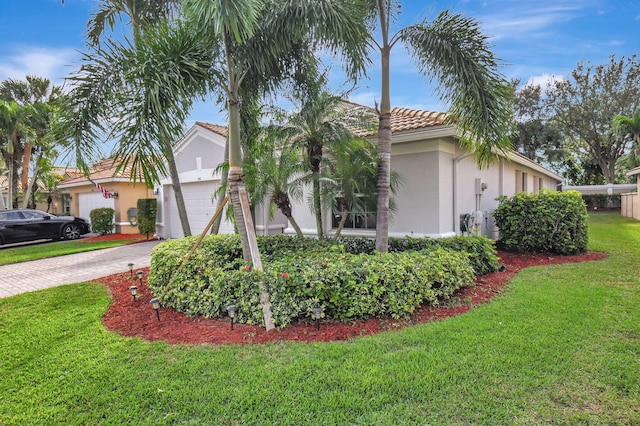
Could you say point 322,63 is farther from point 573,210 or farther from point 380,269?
point 573,210

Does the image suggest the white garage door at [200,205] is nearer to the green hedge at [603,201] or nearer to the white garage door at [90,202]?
the white garage door at [90,202]

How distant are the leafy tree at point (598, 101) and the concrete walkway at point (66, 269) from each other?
35452mm

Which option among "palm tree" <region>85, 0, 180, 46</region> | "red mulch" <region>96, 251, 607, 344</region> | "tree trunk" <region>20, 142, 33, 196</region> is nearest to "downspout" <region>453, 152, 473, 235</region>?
"red mulch" <region>96, 251, 607, 344</region>

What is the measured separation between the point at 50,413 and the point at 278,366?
6.37ft

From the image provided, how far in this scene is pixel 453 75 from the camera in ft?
20.6

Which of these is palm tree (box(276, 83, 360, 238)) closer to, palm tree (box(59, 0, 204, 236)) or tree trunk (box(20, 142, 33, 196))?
palm tree (box(59, 0, 204, 236))

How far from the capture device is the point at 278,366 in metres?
3.52

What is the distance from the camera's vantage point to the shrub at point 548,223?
903 cm

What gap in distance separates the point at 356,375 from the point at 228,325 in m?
2.18

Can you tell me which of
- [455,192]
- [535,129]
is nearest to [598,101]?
[535,129]

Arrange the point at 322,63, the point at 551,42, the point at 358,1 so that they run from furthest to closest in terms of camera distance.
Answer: the point at 551,42, the point at 322,63, the point at 358,1

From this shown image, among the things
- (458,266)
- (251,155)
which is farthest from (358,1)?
(458,266)

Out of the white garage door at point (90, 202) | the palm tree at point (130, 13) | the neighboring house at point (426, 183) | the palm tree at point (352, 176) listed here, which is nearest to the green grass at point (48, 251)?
the white garage door at point (90, 202)

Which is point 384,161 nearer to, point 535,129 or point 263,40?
point 263,40
